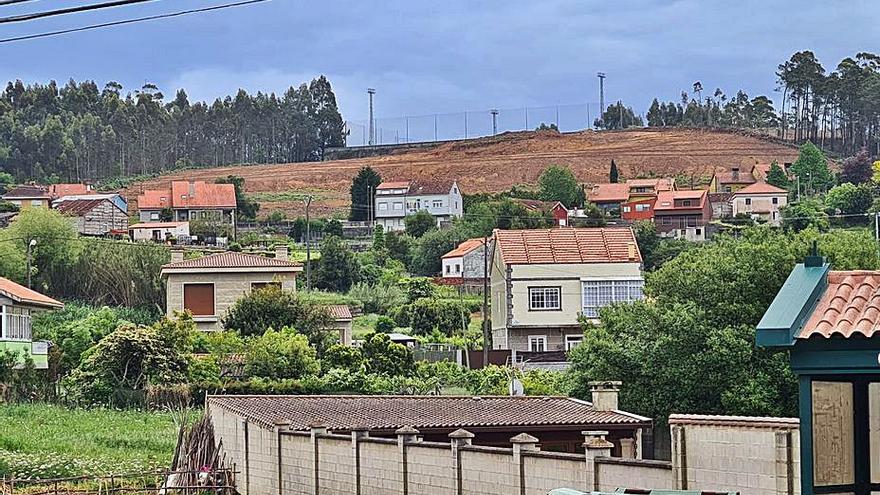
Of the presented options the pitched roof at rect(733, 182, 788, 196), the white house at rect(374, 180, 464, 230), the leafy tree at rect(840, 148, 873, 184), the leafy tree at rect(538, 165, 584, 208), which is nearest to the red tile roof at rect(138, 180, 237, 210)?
the white house at rect(374, 180, 464, 230)

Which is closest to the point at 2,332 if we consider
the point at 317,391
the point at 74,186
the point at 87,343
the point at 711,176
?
the point at 87,343

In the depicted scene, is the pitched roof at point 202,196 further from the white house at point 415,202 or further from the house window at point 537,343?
the house window at point 537,343

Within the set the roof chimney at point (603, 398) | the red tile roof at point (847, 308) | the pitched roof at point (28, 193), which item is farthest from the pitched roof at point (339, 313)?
the pitched roof at point (28, 193)

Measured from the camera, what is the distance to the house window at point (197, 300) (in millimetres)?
68875

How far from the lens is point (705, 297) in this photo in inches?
1668

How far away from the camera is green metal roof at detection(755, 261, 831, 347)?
555 inches

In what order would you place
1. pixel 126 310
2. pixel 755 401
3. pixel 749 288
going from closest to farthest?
pixel 755 401, pixel 749 288, pixel 126 310

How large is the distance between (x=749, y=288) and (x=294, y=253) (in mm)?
75542

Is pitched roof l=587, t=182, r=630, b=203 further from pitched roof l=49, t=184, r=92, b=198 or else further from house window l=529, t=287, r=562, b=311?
house window l=529, t=287, r=562, b=311

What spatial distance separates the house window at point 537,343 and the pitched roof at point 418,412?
113 ft

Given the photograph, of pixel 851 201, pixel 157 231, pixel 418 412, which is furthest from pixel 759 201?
pixel 418 412

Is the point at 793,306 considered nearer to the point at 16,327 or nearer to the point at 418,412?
the point at 418,412

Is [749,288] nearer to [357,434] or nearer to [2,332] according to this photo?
[357,434]

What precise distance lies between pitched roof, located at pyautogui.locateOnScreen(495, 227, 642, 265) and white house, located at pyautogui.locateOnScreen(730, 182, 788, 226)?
68369 mm
